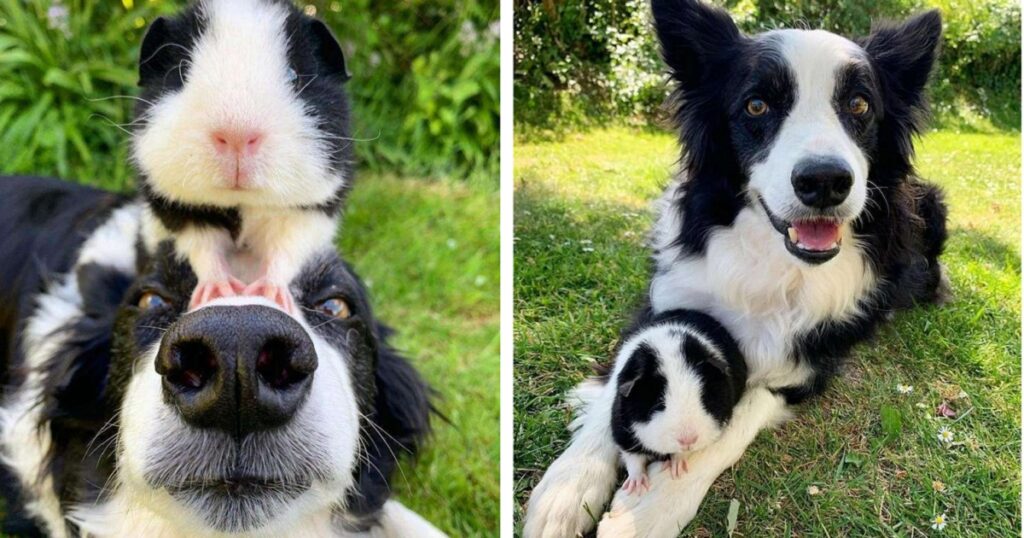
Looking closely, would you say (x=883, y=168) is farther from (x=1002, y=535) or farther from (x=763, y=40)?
(x=1002, y=535)

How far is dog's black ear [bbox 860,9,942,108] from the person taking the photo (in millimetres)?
1995

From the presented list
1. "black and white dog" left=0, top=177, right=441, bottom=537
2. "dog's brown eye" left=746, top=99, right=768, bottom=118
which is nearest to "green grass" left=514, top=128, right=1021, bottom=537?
"dog's brown eye" left=746, top=99, right=768, bottom=118

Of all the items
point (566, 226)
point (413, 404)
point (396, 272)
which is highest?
point (566, 226)

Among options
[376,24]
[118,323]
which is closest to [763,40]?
[118,323]

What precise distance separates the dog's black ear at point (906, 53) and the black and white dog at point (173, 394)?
1204 mm

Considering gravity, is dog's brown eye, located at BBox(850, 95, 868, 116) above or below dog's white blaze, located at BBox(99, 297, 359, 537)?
above

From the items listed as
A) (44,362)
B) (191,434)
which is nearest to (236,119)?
(191,434)

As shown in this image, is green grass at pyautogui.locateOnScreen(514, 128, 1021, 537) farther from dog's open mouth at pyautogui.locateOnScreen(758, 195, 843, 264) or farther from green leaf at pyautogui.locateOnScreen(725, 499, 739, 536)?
dog's open mouth at pyautogui.locateOnScreen(758, 195, 843, 264)

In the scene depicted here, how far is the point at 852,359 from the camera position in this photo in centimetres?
213

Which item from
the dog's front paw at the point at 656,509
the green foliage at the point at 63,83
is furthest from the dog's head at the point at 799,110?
the green foliage at the point at 63,83

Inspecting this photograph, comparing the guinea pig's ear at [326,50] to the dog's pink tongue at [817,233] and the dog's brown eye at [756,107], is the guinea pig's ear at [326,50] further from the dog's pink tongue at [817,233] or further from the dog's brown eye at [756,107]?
the dog's pink tongue at [817,233]

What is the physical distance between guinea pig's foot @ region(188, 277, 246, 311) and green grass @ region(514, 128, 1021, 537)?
28.1 inches

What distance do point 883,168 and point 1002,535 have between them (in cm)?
87

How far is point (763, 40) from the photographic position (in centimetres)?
199
